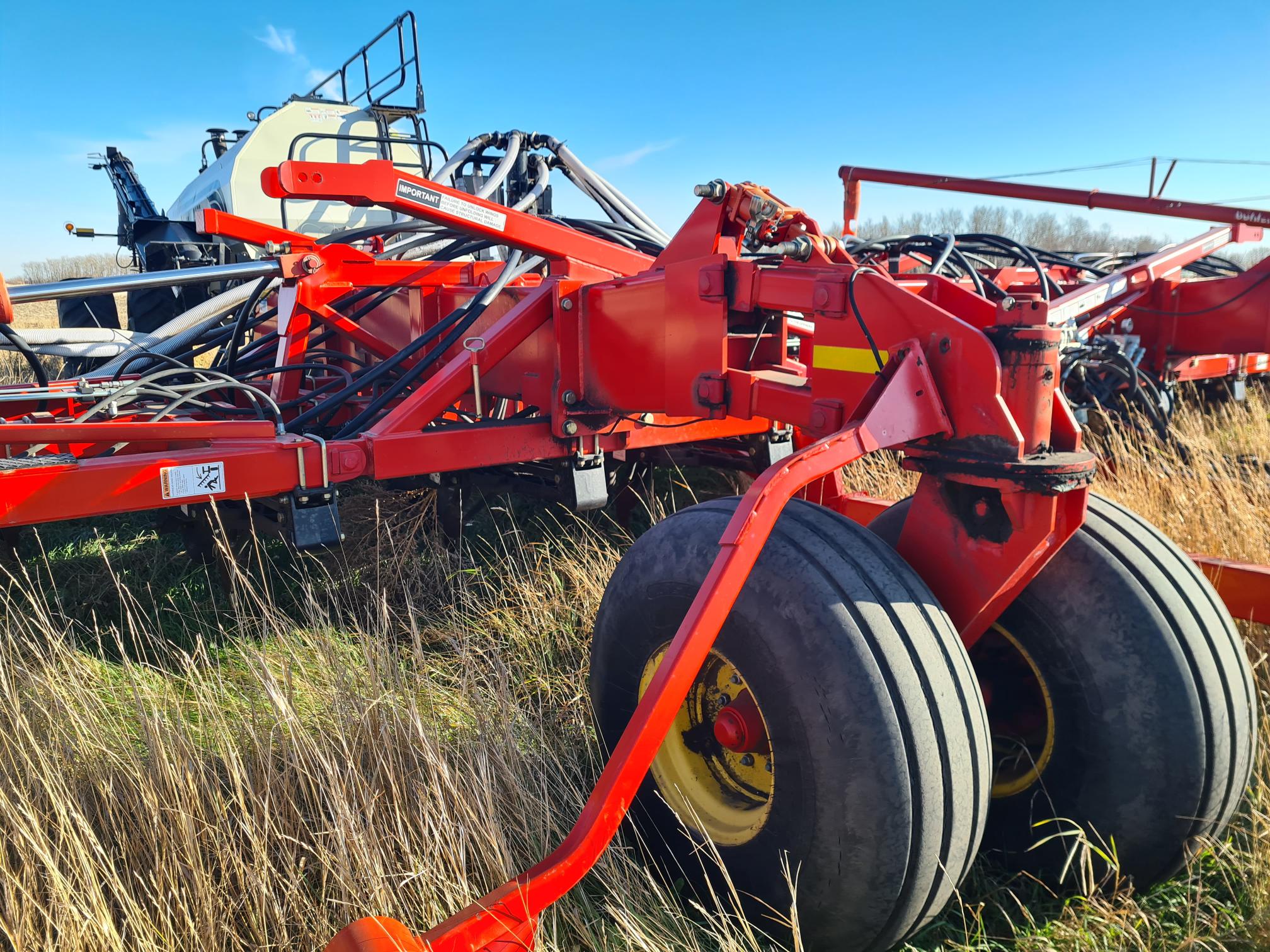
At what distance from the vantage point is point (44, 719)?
2.32 metres

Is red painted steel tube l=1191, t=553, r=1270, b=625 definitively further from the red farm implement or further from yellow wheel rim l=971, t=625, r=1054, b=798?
yellow wheel rim l=971, t=625, r=1054, b=798

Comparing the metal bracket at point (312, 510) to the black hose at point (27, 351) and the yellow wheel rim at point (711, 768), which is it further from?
the yellow wheel rim at point (711, 768)

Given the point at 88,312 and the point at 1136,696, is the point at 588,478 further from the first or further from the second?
the point at 88,312

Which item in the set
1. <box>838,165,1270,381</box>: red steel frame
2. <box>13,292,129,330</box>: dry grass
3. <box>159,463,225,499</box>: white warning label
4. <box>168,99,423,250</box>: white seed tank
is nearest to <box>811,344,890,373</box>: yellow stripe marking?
<box>159,463,225,499</box>: white warning label

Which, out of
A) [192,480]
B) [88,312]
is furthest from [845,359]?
[88,312]

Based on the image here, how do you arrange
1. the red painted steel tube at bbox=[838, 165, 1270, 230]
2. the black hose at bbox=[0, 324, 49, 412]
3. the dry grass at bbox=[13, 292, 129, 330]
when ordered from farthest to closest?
the dry grass at bbox=[13, 292, 129, 330] < the red painted steel tube at bbox=[838, 165, 1270, 230] < the black hose at bbox=[0, 324, 49, 412]

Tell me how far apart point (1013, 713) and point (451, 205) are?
2.05 m

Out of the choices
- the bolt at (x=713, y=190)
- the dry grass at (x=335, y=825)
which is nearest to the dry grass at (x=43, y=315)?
the dry grass at (x=335, y=825)

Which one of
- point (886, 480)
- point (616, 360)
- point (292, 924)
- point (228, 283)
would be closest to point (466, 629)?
point (616, 360)

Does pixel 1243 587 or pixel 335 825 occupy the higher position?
pixel 1243 587

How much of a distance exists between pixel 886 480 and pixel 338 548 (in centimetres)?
273

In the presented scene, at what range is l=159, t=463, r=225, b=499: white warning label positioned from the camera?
2.39m

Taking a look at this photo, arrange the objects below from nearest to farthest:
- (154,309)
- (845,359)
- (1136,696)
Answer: (1136,696) < (845,359) < (154,309)

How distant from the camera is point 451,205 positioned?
2686 millimetres
